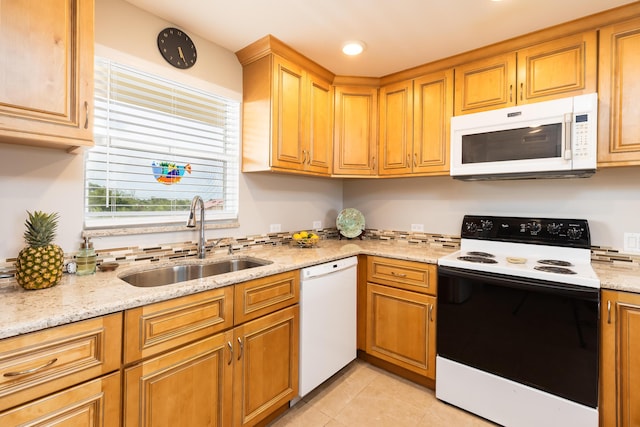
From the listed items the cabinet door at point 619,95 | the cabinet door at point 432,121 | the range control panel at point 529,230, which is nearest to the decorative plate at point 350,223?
the cabinet door at point 432,121

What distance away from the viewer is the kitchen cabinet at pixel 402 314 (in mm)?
2020

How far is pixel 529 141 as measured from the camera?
1.84 m

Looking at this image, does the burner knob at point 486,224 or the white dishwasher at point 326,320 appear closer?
the white dishwasher at point 326,320

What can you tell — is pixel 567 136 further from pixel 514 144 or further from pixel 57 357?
pixel 57 357

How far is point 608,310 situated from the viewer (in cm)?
146

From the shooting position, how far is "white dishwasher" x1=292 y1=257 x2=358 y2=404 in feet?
6.07

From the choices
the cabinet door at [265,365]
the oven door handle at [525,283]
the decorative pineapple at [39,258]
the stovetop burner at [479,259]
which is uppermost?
the decorative pineapple at [39,258]

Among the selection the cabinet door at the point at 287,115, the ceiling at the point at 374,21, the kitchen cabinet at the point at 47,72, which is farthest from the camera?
the cabinet door at the point at 287,115

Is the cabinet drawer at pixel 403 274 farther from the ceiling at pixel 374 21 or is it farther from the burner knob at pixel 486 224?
the ceiling at pixel 374 21

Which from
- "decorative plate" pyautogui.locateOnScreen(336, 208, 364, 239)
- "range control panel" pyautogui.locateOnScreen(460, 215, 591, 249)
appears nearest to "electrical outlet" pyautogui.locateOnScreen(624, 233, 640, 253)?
"range control panel" pyautogui.locateOnScreen(460, 215, 591, 249)

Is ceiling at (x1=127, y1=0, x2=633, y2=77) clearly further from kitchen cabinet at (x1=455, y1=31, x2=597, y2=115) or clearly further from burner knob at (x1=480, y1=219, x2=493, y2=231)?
burner knob at (x1=480, y1=219, x2=493, y2=231)

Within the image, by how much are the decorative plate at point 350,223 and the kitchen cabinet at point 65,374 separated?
205cm

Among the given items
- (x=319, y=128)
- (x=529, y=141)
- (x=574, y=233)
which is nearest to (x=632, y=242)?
(x=574, y=233)

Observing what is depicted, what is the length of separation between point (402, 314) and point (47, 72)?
232 cm
